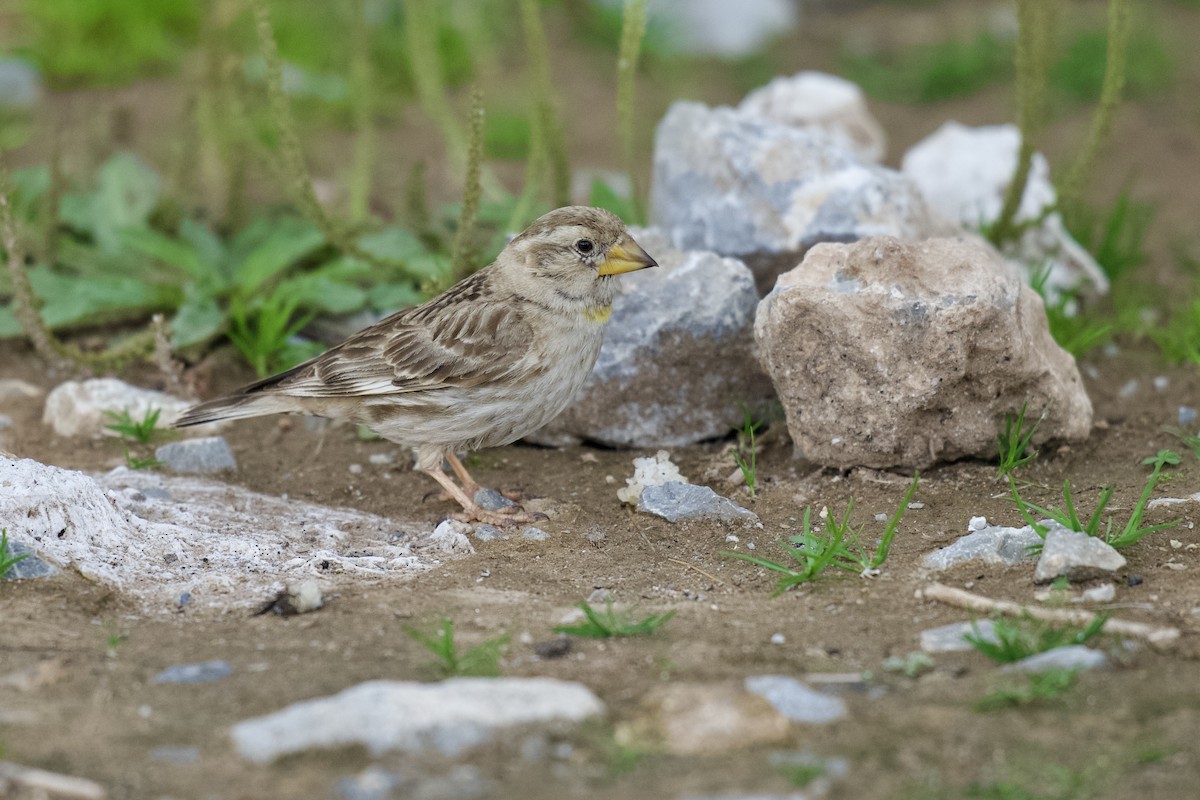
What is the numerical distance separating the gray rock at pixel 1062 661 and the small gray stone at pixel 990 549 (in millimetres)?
807

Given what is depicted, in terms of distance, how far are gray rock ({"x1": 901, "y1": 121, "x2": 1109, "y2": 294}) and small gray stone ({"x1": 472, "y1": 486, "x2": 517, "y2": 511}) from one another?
2.97m

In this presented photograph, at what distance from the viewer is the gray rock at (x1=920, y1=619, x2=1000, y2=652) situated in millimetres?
3736

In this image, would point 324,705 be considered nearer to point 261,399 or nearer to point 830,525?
point 830,525

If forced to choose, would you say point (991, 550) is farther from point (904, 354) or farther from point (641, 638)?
point (641, 638)

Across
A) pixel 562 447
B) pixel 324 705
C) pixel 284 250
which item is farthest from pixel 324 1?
pixel 324 705

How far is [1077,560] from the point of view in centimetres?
414

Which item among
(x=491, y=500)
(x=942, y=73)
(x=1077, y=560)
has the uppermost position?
(x=942, y=73)

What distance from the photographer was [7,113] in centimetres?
941

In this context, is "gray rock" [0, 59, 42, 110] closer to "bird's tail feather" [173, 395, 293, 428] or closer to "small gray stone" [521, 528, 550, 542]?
"bird's tail feather" [173, 395, 293, 428]

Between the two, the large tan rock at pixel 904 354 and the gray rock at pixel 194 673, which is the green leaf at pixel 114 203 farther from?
the gray rock at pixel 194 673

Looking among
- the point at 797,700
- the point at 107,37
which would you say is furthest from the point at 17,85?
the point at 797,700

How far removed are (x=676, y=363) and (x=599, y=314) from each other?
52cm

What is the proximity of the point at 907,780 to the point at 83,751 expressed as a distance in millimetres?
1891

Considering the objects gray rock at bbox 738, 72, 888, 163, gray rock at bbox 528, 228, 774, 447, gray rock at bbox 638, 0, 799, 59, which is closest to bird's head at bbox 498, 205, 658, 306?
gray rock at bbox 528, 228, 774, 447
